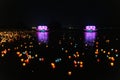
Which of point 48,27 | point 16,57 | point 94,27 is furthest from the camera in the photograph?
point 48,27

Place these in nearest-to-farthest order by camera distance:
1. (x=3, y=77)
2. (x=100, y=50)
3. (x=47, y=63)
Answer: (x=3, y=77) < (x=47, y=63) < (x=100, y=50)

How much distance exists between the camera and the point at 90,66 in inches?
342

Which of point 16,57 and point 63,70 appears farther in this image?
point 16,57

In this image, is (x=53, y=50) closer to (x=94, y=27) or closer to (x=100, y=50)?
(x=100, y=50)

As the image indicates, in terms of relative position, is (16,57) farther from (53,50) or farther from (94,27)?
(94,27)

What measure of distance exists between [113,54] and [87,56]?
1175 millimetres

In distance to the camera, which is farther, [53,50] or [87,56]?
[53,50]

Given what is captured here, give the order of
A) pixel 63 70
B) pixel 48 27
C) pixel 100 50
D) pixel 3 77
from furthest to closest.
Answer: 1. pixel 48 27
2. pixel 100 50
3. pixel 63 70
4. pixel 3 77

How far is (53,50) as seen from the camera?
38.1ft

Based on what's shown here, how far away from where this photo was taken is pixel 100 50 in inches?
454

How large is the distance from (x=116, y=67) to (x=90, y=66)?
859 millimetres

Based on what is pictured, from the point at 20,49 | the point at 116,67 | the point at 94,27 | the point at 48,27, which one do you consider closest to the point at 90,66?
the point at 116,67

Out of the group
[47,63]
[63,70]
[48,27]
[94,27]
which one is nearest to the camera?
[63,70]

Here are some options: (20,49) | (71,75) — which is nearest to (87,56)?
(71,75)
